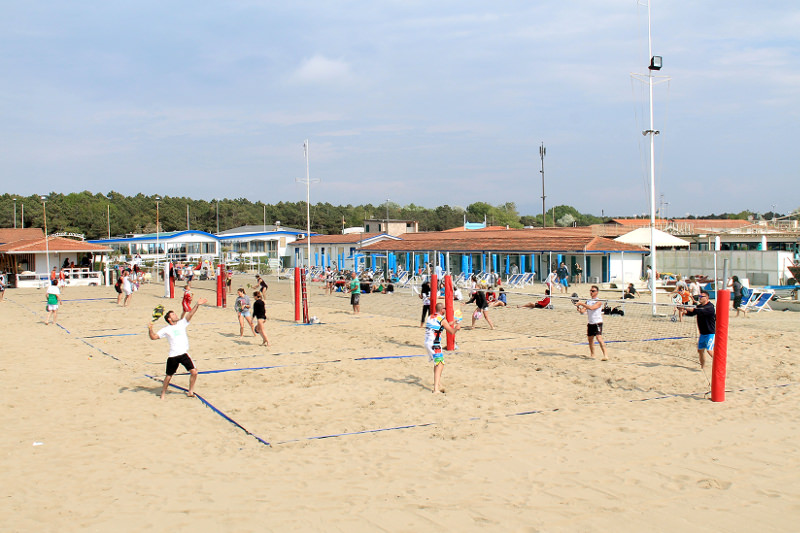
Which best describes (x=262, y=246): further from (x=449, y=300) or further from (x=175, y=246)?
(x=449, y=300)

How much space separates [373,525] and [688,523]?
8.34 ft

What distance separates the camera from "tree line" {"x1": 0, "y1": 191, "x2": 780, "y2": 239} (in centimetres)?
7762

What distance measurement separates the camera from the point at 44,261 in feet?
137

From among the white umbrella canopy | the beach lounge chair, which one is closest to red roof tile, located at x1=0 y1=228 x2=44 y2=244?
the white umbrella canopy

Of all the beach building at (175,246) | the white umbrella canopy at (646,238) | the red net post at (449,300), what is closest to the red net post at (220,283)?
the red net post at (449,300)

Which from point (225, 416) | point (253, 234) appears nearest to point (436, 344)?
point (225, 416)

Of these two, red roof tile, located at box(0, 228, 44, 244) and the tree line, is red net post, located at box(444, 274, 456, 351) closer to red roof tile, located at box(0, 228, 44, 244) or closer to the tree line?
red roof tile, located at box(0, 228, 44, 244)

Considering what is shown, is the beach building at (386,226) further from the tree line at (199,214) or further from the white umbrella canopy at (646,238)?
the white umbrella canopy at (646,238)

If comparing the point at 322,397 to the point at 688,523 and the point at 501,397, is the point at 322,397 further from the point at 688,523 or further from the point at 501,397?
the point at 688,523

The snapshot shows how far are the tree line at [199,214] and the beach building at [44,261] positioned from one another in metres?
26.2

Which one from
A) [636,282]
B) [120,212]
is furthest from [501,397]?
[120,212]

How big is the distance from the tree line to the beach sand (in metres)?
61.5

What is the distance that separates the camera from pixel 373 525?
534 centimetres

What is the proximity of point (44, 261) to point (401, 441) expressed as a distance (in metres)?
41.0
